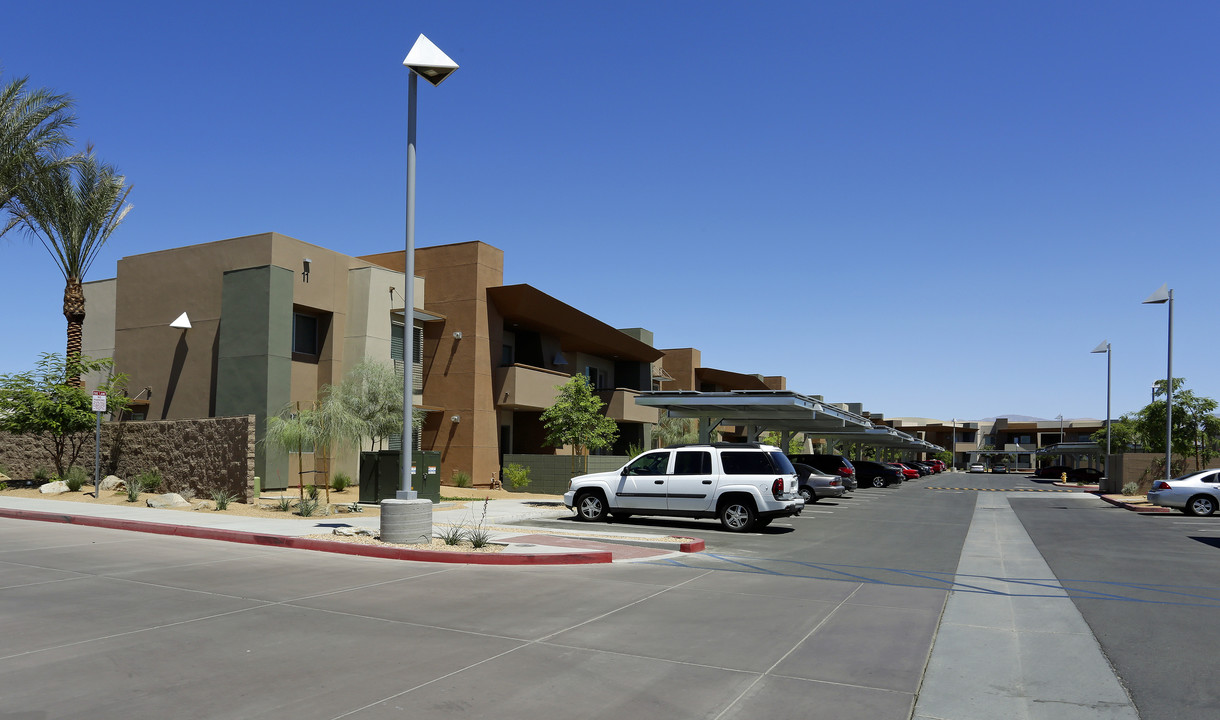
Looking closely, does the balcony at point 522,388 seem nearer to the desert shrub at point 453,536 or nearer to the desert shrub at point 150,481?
the desert shrub at point 150,481

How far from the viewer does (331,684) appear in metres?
6.57

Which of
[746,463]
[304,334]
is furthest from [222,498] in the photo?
[746,463]

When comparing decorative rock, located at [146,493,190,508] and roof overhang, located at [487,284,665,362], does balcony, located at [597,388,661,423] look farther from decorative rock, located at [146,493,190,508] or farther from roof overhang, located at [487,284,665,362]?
decorative rock, located at [146,493,190,508]

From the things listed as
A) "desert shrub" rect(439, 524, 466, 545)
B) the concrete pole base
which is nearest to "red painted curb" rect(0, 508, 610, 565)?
the concrete pole base

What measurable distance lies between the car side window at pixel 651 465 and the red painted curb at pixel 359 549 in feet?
19.2

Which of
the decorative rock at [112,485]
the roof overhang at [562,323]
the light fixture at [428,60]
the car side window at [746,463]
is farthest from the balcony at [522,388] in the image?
the light fixture at [428,60]

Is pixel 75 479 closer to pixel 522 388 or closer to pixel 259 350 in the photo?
pixel 259 350

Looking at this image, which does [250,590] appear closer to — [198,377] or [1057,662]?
[1057,662]

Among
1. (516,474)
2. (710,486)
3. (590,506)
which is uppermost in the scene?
(710,486)

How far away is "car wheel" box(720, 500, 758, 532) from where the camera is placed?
18.5 metres

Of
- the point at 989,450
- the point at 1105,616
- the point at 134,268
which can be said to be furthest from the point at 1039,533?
the point at 989,450

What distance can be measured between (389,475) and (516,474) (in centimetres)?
896

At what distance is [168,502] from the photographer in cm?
2169

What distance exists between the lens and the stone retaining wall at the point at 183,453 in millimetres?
22391
